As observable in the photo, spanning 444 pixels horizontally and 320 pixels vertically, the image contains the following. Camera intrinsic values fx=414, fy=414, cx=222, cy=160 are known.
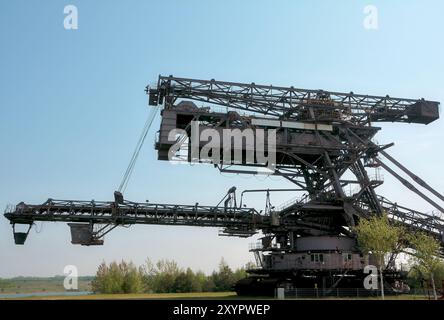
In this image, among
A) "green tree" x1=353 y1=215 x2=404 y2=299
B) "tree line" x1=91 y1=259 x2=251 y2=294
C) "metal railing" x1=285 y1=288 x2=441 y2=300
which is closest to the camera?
"metal railing" x1=285 y1=288 x2=441 y2=300

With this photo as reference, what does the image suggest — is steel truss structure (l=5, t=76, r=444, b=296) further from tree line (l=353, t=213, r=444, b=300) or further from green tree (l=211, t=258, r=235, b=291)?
green tree (l=211, t=258, r=235, b=291)

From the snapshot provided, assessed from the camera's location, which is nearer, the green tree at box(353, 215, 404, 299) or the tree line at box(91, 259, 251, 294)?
the green tree at box(353, 215, 404, 299)

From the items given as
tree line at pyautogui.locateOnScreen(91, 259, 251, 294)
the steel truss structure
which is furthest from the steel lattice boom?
tree line at pyautogui.locateOnScreen(91, 259, 251, 294)

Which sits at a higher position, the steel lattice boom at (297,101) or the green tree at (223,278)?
the steel lattice boom at (297,101)

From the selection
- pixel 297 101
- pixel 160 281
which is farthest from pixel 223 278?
pixel 297 101

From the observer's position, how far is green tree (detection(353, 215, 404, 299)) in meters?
39.9

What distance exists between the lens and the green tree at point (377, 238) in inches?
1572

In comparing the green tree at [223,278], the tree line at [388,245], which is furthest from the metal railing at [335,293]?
the green tree at [223,278]

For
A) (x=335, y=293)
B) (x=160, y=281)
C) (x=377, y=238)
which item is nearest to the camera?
(x=377, y=238)

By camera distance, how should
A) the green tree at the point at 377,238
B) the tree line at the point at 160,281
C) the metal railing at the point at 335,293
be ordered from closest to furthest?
the metal railing at the point at 335,293 < the green tree at the point at 377,238 < the tree line at the point at 160,281

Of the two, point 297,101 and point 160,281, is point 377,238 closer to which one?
point 297,101

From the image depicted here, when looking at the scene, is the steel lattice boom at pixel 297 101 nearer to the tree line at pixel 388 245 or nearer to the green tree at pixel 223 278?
the tree line at pixel 388 245

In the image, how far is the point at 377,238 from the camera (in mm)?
39906

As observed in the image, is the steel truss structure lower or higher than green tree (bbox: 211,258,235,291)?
higher
